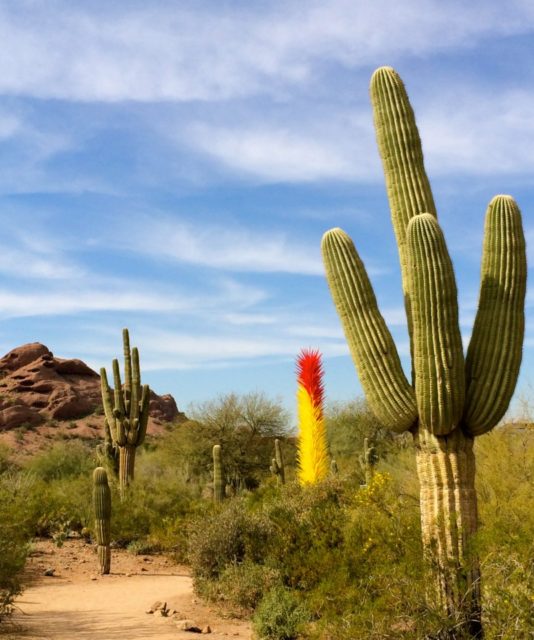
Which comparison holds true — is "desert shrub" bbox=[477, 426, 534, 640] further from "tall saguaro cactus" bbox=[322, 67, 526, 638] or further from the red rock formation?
the red rock formation

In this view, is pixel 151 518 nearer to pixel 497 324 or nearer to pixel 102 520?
pixel 102 520

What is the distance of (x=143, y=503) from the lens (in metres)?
18.1

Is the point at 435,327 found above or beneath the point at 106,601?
above

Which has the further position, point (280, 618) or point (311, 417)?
point (311, 417)

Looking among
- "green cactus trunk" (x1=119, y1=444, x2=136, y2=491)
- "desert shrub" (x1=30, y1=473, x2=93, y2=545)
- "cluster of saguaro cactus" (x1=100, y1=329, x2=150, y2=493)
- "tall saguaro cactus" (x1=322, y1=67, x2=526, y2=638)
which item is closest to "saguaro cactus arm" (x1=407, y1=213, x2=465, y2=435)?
"tall saguaro cactus" (x1=322, y1=67, x2=526, y2=638)

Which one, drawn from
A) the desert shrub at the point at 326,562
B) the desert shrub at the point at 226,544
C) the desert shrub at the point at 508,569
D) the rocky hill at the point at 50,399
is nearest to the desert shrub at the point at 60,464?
the rocky hill at the point at 50,399

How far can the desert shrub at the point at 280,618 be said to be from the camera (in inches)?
342

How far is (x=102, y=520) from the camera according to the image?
14.5 metres

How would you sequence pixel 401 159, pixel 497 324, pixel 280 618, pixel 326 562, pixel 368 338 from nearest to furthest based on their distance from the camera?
pixel 497 324 < pixel 368 338 < pixel 401 159 < pixel 280 618 < pixel 326 562

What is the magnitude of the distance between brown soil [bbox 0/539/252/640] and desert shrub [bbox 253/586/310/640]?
509 millimetres

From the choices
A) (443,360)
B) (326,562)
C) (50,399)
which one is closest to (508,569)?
(443,360)

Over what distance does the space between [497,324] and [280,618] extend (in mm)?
→ 4251

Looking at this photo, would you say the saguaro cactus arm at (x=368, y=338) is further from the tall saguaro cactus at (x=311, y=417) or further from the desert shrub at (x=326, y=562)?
the tall saguaro cactus at (x=311, y=417)

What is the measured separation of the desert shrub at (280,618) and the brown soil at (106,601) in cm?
51
